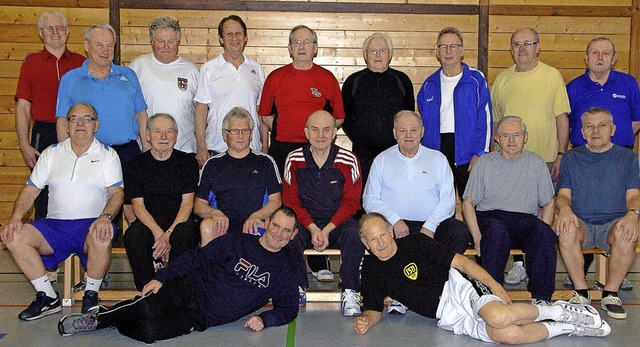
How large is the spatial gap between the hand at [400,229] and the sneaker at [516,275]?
135 cm

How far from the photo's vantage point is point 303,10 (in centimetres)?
743

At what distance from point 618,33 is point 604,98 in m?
2.17

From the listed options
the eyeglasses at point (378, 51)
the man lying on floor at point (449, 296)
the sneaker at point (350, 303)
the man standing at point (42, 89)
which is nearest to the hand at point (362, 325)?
the man lying on floor at point (449, 296)

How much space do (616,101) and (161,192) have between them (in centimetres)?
373

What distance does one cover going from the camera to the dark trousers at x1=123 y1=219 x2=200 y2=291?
4859 mm

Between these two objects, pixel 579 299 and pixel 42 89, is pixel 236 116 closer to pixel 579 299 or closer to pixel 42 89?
pixel 42 89

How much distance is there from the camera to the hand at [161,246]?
15.9 feet

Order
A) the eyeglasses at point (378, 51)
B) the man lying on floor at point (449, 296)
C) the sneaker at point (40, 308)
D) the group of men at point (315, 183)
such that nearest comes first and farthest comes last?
the man lying on floor at point (449, 296) → the group of men at point (315, 183) → the sneaker at point (40, 308) → the eyeglasses at point (378, 51)

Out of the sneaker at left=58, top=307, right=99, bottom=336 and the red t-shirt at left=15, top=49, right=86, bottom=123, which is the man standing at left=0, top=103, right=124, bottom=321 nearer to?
the sneaker at left=58, top=307, right=99, bottom=336

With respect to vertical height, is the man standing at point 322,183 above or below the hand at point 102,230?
above

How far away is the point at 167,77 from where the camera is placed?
578 centimetres

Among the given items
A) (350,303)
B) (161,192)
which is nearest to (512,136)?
(350,303)

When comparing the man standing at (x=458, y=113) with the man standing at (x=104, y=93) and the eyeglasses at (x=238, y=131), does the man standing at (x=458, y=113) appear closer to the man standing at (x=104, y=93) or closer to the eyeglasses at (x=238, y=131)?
the eyeglasses at (x=238, y=131)

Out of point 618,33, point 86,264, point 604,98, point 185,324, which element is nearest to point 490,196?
point 604,98
